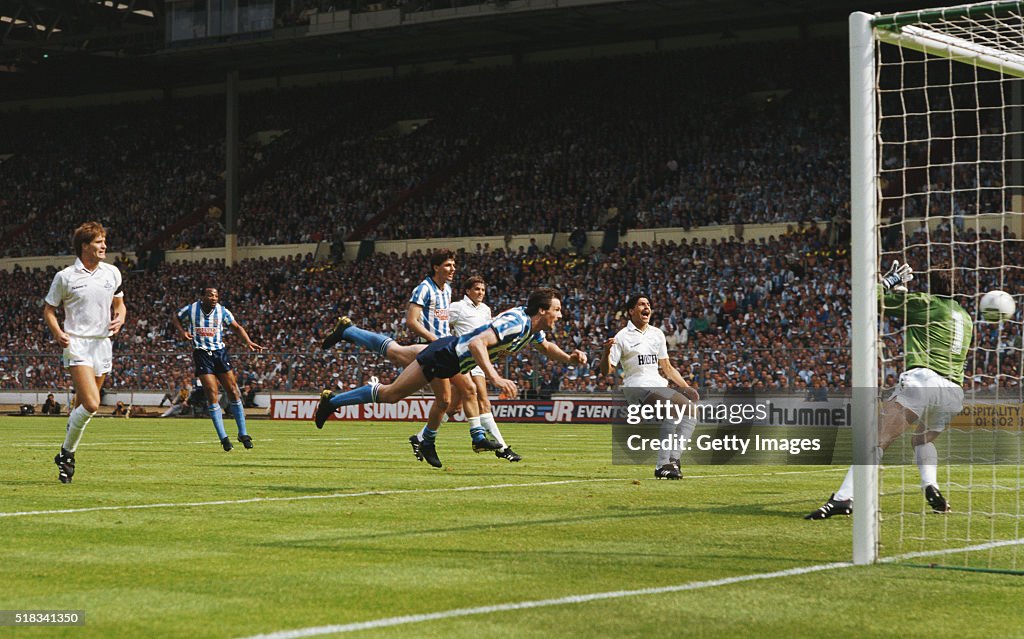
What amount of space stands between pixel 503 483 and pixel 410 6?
36.9 meters

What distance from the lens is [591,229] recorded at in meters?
44.8

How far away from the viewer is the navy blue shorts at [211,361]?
19984 mm

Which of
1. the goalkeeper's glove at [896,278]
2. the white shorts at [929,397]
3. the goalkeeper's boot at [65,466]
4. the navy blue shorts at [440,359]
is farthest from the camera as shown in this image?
the navy blue shorts at [440,359]

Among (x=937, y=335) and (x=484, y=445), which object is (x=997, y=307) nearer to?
(x=937, y=335)

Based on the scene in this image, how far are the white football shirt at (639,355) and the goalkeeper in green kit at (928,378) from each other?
5088 millimetres

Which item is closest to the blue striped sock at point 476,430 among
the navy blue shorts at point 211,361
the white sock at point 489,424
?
the white sock at point 489,424

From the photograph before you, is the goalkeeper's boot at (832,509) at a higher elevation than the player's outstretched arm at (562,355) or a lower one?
lower

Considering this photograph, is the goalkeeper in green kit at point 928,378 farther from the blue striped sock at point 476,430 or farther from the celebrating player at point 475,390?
the blue striped sock at point 476,430

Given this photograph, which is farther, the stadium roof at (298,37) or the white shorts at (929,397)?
the stadium roof at (298,37)

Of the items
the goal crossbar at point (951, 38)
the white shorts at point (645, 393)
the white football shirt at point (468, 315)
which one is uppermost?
the goal crossbar at point (951, 38)

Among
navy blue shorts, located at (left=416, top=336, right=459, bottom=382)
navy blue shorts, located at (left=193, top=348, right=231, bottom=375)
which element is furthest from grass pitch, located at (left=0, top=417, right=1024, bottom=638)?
navy blue shorts, located at (left=193, top=348, right=231, bottom=375)

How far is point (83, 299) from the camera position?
12.6m

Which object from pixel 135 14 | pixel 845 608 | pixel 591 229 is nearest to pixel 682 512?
pixel 845 608
